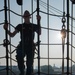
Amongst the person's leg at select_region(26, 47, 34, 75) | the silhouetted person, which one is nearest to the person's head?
the silhouetted person

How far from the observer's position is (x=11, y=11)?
4.72 meters

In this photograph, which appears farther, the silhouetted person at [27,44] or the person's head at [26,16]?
the silhouetted person at [27,44]

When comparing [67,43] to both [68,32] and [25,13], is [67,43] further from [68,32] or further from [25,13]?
[25,13]

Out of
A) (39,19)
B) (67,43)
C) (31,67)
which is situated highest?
(39,19)

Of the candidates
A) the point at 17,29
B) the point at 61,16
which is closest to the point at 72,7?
the point at 61,16

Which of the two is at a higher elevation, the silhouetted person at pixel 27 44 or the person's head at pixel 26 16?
the person's head at pixel 26 16

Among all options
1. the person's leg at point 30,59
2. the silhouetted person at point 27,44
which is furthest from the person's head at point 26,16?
the person's leg at point 30,59

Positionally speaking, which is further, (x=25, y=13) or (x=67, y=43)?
(x=25, y=13)

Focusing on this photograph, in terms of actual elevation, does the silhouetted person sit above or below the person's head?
below

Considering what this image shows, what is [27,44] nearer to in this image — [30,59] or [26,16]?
[30,59]

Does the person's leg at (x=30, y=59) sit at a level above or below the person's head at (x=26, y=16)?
below

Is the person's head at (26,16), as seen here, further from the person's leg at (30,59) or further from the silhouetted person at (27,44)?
the person's leg at (30,59)

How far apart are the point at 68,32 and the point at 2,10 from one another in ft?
3.41

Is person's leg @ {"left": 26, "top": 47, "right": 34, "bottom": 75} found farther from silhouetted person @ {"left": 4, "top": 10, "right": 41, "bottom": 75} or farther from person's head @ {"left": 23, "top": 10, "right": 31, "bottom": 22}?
person's head @ {"left": 23, "top": 10, "right": 31, "bottom": 22}
